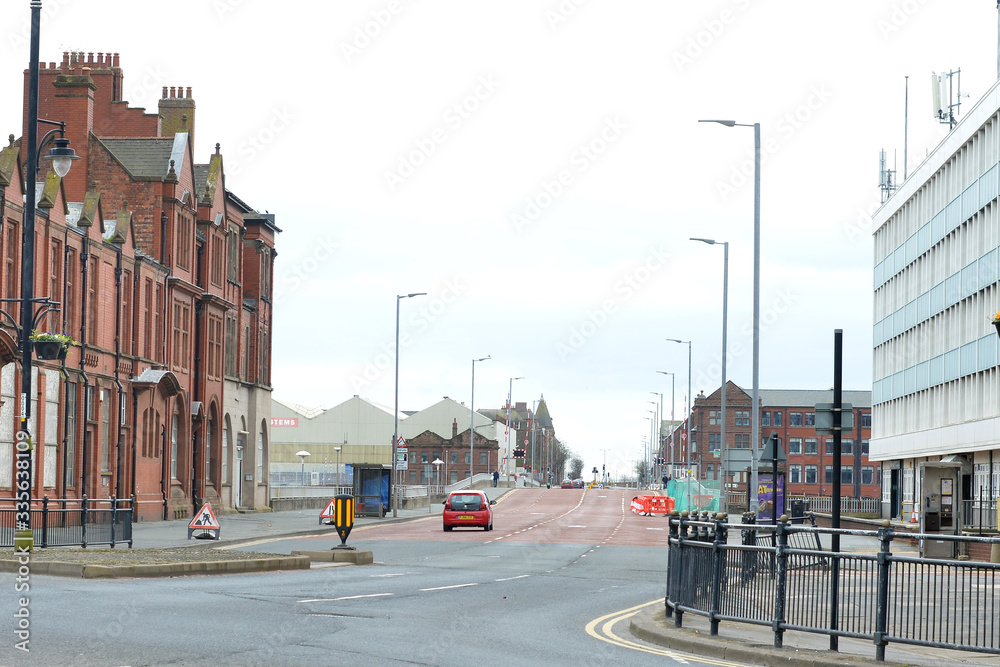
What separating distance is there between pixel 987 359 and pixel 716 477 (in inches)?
4314

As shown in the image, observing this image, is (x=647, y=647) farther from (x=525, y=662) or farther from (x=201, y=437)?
(x=201, y=437)

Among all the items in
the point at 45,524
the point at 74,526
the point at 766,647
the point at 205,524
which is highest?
the point at 766,647

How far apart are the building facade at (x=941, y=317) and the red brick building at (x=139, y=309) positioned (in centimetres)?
2719

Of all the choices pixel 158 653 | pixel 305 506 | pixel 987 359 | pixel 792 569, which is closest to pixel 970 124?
pixel 987 359

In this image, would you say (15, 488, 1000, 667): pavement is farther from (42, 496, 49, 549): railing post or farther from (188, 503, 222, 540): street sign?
(188, 503, 222, 540): street sign

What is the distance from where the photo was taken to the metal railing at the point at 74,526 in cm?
2595

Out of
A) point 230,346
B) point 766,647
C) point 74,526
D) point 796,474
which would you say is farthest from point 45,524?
point 796,474

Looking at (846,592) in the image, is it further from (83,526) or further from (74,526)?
(74,526)

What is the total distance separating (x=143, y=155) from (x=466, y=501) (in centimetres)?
1815

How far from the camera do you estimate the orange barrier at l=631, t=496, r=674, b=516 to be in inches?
2603

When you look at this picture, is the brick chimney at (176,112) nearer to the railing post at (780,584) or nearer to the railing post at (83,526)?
the railing post at (83,526)

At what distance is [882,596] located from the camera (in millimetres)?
11922

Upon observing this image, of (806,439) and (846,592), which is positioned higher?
(846,592)

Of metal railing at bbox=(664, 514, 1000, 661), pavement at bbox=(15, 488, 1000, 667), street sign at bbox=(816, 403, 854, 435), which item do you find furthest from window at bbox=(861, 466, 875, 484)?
metal railing at bbox=(664, 514, 1000, 661)
